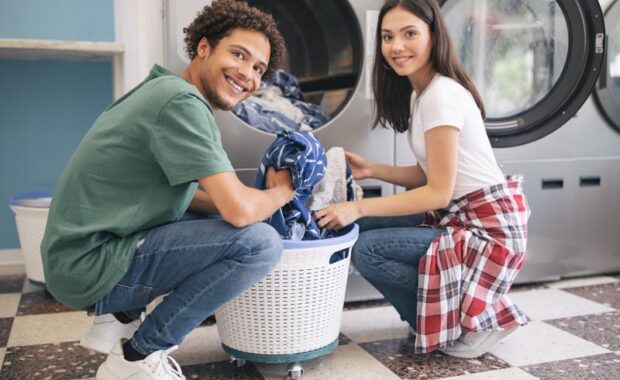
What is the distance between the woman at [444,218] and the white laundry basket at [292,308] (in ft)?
0.43

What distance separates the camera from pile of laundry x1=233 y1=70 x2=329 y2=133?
1971 millimetres

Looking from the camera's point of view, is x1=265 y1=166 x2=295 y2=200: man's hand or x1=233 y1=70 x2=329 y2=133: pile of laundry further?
x1=233 y1=70 x2=329 y2=133: pile of laundry

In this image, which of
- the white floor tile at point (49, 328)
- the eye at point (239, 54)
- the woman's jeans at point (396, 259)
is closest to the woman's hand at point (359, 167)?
the woman's jeans at point (396, 259)

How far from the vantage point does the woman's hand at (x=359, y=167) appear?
6.30 ft

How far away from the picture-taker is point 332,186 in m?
1.75

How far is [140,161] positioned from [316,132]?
2.57ft

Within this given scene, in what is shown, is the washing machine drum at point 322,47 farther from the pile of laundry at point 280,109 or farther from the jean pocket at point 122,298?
the jean pocket at point 122,298

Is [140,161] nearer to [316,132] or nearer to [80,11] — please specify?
[316,132]

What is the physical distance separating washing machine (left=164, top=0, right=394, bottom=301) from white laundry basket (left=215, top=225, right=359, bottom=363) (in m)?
0.49

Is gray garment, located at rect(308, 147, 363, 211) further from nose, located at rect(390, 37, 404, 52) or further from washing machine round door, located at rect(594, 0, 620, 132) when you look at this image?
washing machine round door, located at rect(594, 0, 620, 132)

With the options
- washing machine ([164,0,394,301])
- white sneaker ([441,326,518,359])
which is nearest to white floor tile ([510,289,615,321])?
white sneaker ([441,326,518,359])

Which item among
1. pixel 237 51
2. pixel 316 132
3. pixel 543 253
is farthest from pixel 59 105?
pixel 543 253

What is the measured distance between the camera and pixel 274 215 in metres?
1.52

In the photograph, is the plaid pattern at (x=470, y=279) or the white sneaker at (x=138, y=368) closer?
the white sneaker at (x=138, y=368)
